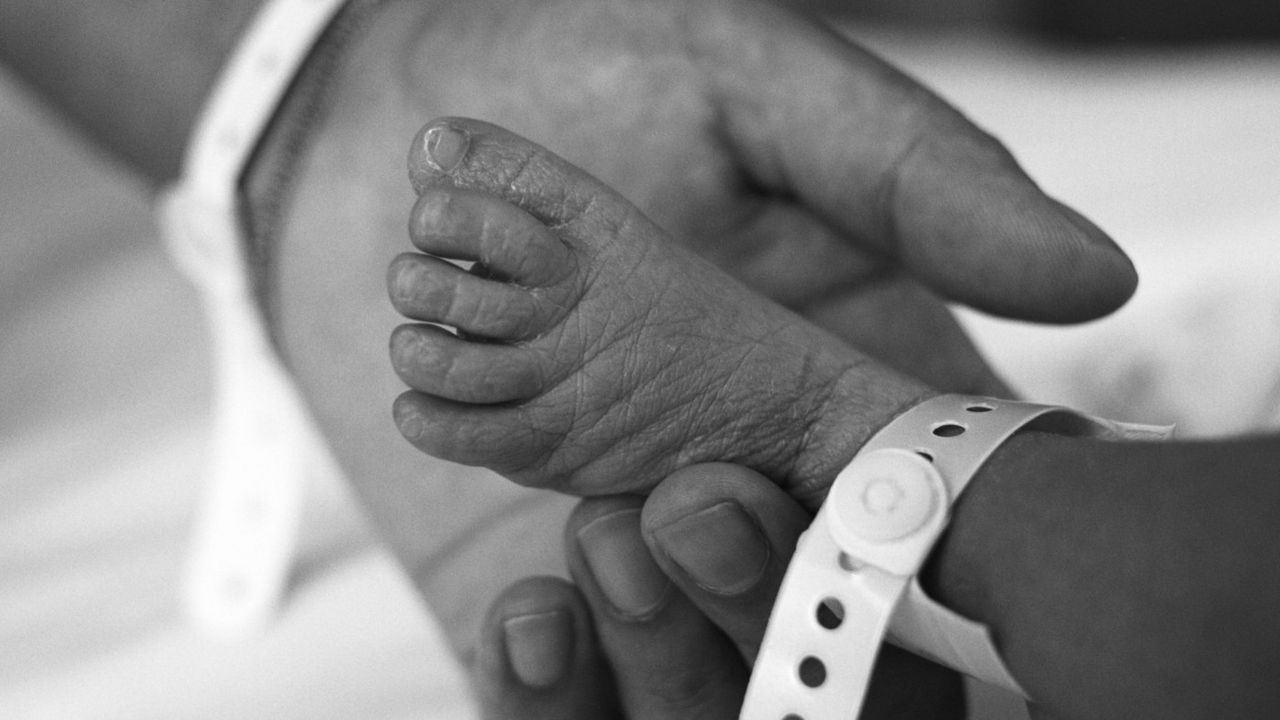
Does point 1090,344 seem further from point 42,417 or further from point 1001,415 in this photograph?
point 42,417

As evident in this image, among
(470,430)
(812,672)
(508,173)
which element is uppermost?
(508,173)

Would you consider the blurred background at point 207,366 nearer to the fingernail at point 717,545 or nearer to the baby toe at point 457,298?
the fingernail at point 717,545

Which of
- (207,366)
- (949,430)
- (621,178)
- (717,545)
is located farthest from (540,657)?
(207,366)

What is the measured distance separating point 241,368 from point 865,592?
602 millimetres

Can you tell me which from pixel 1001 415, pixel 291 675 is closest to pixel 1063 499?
pixel 1001 415

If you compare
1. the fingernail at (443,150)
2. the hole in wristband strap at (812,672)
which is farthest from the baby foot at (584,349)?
the hole in wristband strap at (812,672)

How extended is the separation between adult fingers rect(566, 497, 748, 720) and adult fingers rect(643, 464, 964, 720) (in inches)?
0.7

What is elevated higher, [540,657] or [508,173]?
[508,173]

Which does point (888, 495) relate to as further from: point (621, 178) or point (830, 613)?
point (621, 178)

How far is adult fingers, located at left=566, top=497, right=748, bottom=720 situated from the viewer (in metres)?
0.65

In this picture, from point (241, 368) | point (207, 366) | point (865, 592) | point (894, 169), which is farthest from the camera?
point (207, 366)

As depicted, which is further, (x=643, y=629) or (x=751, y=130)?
(x=751, y=130)

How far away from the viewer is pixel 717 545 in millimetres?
603

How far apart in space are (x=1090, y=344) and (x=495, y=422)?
0.70 meters
